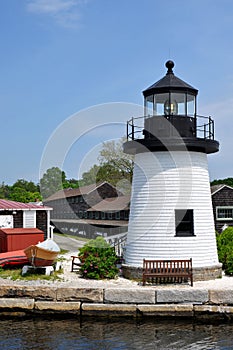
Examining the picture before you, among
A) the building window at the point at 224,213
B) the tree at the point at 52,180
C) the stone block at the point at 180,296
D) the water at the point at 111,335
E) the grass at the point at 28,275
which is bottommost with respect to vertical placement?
the water at the point at 111,335

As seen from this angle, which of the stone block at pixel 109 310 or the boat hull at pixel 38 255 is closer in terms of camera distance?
the stone block at pixel 109 310

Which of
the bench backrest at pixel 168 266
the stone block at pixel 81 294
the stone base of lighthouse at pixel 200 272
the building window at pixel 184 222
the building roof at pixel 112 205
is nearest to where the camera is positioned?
the stone block at pixel 81 294

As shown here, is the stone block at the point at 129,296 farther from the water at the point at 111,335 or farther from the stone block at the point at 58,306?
the stone block at the point at 58,306

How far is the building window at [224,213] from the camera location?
30312 millimetres

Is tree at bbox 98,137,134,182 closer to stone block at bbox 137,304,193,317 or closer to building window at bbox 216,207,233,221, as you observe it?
building window at bbox 216,207,233,221

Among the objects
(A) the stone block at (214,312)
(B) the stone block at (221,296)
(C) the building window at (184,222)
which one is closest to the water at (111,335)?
(A) the stone block at (214,312)

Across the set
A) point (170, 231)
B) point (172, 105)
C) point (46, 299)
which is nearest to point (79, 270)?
point (46, 299)

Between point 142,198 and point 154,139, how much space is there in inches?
82.7

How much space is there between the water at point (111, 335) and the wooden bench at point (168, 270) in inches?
72.8

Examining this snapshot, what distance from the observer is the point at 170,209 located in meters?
16.1

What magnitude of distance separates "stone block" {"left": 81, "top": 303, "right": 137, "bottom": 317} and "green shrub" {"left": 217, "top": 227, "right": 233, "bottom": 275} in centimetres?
456

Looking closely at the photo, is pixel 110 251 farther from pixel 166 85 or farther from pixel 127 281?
pixel 166 85

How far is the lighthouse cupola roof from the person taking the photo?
16106 millimetres

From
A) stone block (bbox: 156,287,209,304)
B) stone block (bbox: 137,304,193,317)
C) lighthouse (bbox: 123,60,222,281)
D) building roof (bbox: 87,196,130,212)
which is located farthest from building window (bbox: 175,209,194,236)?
building roof (bbox: 87,196,130,212)
